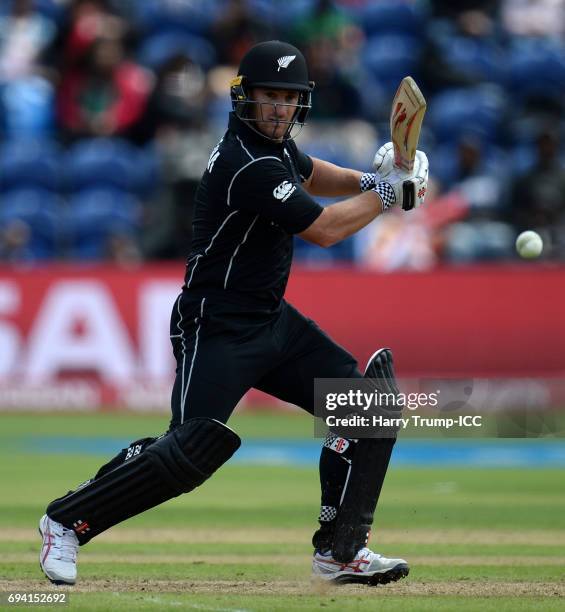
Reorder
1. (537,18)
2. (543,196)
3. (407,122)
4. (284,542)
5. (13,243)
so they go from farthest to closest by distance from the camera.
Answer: (537,18), (543,196), (13,243), (284,542), (407,122)

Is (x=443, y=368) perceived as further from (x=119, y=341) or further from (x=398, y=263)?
(x=119, y=341)

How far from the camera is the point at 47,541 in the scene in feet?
18.6

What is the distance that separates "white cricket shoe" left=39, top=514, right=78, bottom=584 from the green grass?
85 mm

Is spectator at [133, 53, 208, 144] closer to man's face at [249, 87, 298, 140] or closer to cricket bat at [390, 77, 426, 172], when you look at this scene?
man's face at [249, 87, 298, 140]

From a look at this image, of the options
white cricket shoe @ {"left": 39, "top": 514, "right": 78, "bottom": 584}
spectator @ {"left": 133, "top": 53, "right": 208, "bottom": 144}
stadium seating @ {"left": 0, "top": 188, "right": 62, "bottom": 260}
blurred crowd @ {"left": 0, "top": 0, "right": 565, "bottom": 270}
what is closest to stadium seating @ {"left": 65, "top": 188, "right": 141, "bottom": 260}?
blurred crowd @ {"left": 0, "top": 0, "right": 565, "bottom": 270}

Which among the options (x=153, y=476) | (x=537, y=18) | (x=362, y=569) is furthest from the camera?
(x=537, y=18)

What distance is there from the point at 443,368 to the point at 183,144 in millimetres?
4073

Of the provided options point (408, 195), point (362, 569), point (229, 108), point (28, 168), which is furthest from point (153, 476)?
point (229, 108)

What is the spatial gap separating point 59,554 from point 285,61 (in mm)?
2329

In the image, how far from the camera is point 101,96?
52.5 feet

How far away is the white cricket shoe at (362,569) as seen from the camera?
5859mm

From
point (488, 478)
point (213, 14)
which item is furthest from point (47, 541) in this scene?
point (213, 14)

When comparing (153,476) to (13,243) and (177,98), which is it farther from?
(177,98)

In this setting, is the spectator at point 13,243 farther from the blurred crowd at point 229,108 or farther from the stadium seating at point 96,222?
the stadium seating at point 96,222
